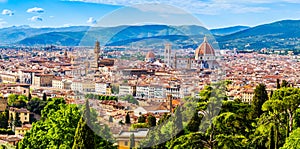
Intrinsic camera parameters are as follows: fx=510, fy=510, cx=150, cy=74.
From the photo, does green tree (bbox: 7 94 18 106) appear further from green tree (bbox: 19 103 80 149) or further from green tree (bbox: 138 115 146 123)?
green tree (bbox: 138 115 146 123)

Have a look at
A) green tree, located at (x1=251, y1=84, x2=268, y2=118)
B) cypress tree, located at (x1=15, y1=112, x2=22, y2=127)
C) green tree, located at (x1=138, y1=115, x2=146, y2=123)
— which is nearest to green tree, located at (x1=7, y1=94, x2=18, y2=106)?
cypress tree, located at (x1=15, y1=112, x2=22, y2=127)

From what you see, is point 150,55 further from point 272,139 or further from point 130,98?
point 272,139

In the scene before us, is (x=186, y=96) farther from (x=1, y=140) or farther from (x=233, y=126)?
(x=1, y=140)

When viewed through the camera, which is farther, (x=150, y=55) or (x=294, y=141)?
(x=294, y=141)

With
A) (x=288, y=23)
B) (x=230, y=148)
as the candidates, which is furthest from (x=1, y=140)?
(x=288, y=23)

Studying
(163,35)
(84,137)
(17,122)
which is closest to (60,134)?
(84,137)

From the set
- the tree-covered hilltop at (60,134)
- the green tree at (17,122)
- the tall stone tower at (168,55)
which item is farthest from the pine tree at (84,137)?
the green tree at (17,122)

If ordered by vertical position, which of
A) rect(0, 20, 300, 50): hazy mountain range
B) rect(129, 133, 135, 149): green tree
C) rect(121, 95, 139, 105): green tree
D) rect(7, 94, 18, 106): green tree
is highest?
rect(0, 20, 300, 50): hazy mountain range
